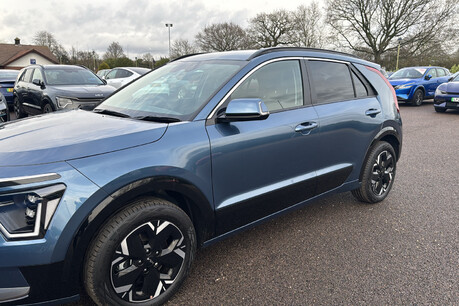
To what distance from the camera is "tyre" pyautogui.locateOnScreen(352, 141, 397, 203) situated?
3.47 m

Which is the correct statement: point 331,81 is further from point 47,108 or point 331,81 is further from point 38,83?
point 38,83

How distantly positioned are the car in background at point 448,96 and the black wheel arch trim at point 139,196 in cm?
1134

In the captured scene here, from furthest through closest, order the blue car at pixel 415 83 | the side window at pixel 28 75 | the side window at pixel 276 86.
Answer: the blue car at pixel 415 83, the side window at pixel 28 75, the side window at pixel 276 86

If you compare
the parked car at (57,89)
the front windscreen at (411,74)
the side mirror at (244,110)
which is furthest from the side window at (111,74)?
the side mirror at (244,110)

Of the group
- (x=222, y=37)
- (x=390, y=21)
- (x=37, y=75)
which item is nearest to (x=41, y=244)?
(x=37, y=75)

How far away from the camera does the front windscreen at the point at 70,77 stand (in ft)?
25.0

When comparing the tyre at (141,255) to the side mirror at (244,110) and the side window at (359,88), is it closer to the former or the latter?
the side mirror at (244,110)

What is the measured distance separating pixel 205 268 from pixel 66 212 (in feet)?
4.13

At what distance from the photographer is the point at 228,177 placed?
226cm

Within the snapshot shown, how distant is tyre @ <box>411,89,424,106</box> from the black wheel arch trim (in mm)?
13802

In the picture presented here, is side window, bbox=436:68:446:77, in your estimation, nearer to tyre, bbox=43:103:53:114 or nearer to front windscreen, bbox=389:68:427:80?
front windscreen, bbox=389:68:427:80

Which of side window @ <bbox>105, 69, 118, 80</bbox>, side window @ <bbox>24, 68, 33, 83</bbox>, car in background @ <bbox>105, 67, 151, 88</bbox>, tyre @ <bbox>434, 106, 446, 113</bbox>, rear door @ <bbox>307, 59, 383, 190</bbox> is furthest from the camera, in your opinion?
side window @ <bbox>105, 69, 118, 80</bbox>

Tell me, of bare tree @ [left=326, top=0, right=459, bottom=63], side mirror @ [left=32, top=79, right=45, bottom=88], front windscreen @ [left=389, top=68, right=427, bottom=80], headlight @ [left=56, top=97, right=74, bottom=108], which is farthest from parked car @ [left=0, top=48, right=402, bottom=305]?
bare tree @ [left=326, top=0, right=459, bottom=63]

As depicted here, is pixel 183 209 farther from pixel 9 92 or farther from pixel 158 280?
pixel 9 92
